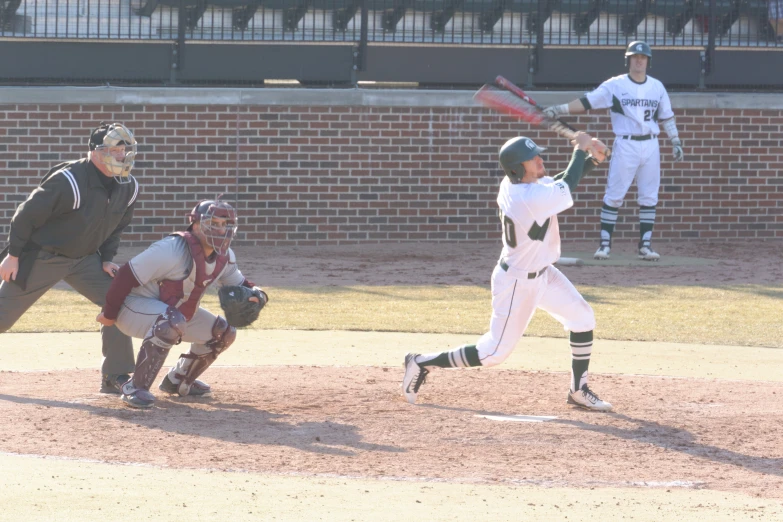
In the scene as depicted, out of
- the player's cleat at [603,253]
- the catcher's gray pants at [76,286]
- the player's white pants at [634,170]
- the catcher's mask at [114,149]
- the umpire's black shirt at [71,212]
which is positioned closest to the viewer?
the umpire's black shirt at [71,212]

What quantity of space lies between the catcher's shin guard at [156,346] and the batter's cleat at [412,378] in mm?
1392

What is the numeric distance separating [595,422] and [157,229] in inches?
370

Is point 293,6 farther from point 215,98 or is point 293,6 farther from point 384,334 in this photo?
point 384,334

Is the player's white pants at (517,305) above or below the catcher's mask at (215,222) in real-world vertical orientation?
below

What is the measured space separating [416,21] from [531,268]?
10451 mm

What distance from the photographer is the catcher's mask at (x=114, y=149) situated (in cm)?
699

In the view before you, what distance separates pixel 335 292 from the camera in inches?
473

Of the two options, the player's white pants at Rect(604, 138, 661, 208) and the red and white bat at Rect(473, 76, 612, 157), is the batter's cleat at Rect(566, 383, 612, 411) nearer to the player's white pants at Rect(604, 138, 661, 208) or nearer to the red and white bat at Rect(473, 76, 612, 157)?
the red and white bat at Rect(473, 76, 612, 157)

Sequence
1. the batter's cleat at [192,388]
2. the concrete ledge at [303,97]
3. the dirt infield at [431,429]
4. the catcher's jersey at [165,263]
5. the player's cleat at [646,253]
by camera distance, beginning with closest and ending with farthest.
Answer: the dirt infield at [431,429]
the catcher's jersey at [165,263]
the batter's cleat at [192,388]
the player's cleat at [646,253]
the concrete ledge at [303,97]

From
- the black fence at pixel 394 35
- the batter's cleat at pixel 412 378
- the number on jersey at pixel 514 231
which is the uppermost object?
the black fence at pixel 394 35

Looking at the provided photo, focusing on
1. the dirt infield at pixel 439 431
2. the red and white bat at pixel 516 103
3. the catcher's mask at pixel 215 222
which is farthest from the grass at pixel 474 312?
the catcher's mask at pixel 215 222

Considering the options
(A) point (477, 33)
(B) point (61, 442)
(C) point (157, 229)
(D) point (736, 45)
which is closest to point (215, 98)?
(C) point (157, 229)

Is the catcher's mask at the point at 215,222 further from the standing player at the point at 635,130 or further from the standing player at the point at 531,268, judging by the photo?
the standing player at the point at 635,130

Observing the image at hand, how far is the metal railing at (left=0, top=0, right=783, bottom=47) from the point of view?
15375 mm
